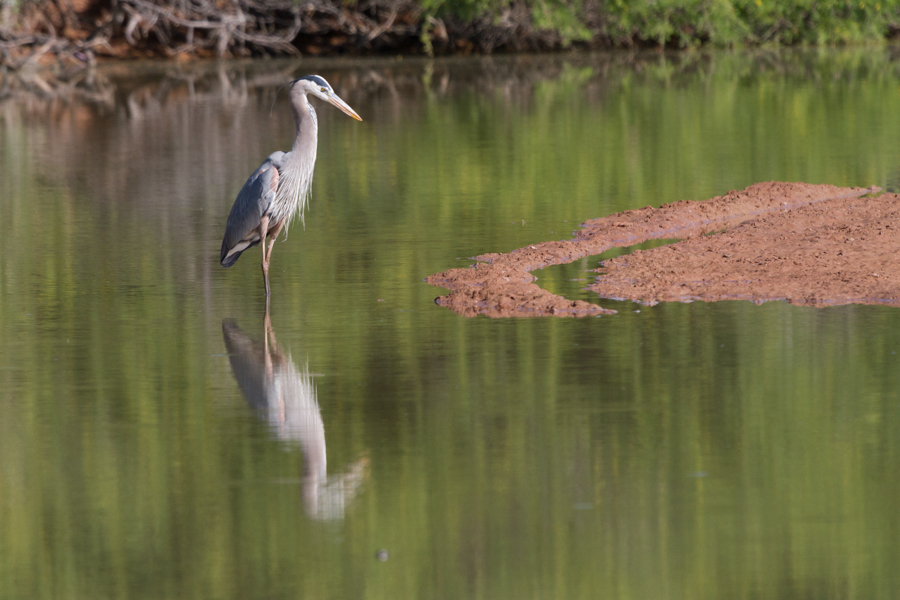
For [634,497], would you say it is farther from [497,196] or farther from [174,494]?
[497,196]

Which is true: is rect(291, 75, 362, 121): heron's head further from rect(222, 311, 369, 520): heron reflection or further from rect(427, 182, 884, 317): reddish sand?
rect(222, 311, 369, 520): heron reflection

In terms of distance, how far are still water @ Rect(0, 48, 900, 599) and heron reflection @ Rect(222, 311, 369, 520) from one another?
0.02 meters

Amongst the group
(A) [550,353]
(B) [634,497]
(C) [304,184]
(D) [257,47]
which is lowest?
(B) [634,497]

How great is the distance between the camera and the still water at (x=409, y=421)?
4.72m

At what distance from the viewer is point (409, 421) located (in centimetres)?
617

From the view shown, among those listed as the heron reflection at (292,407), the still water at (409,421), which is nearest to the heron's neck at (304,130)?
the still water at (409,421)

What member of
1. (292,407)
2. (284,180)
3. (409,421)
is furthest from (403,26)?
(409,421)

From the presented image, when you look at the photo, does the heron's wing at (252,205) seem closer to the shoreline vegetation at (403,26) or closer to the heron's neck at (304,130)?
the heron's neck at (304,130)

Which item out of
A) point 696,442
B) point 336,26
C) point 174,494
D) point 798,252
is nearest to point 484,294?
point 798,252

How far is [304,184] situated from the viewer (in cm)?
896

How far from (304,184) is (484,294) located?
1446mm

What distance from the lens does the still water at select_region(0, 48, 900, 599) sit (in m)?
4.72

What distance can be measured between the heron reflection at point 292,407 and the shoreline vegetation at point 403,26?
78.4ft

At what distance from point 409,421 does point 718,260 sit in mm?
3770
